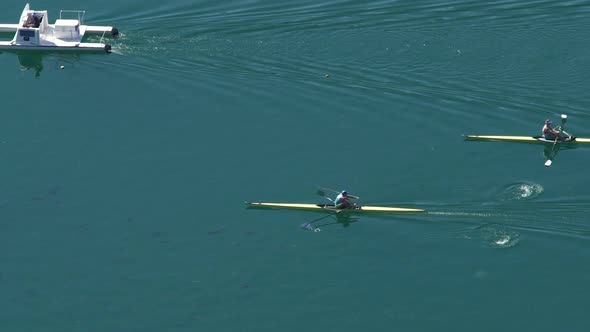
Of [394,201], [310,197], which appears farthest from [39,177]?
[394,201]

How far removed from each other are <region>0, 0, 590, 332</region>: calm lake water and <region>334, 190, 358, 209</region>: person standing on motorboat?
3.90ft

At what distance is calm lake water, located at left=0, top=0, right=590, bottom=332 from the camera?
246 feet

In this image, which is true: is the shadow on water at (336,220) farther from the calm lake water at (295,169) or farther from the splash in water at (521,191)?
the splash in water at (521,191)

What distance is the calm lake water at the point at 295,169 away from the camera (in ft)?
246

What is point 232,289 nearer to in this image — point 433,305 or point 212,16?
point 433,305

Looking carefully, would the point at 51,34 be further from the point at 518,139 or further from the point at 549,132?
the point at 549,132

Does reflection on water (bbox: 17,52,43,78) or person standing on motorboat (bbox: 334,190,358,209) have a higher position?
reflection on water (bbox: 17,52,43,78)

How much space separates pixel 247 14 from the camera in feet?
340

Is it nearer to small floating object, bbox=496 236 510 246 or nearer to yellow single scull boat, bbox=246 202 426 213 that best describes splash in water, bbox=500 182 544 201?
small floating object, bbox=496 236 510 246

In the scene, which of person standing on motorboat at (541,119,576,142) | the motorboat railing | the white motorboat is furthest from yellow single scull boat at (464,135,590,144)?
the motorboat railing

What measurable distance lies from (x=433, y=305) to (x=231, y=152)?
75.7 ft

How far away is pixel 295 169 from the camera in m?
86.4

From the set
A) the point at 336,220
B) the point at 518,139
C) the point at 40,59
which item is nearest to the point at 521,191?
the point at 518,139

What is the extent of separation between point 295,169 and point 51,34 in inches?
1201
